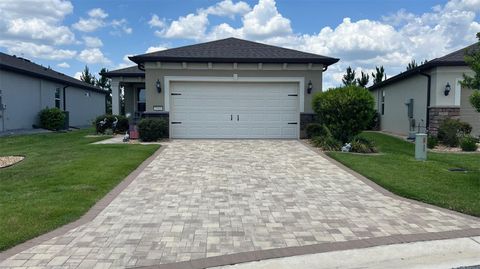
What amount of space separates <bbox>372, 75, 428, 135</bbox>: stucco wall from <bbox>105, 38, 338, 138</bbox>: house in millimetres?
4419

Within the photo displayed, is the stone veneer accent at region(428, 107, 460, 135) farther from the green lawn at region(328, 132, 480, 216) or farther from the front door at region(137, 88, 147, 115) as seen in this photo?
the front door at region(137, 88, 147, 115)

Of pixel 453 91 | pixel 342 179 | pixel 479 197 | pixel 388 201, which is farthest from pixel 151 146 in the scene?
pixel 453 91

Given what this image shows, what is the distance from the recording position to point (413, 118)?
18.1 meters

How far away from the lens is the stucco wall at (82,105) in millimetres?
27181

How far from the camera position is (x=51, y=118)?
22266mm

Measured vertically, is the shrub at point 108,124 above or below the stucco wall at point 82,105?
below

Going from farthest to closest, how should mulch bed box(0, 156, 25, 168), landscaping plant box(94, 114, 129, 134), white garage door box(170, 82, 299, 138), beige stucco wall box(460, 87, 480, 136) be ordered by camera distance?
landscaping plant box(94, 114, 129, 134)
white garage door box(170, 82, 299, 138)
beige stucco wall box(460, 87, 480, 136)
mulch bed box(0, 156, 25, 168)

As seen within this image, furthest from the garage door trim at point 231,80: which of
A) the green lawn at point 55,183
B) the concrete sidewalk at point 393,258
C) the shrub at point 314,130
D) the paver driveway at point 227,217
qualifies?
the concrete sidewalk at point 393,258

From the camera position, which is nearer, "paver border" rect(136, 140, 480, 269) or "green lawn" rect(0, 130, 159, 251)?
"paver border" rect(136, 140, 480, 269)

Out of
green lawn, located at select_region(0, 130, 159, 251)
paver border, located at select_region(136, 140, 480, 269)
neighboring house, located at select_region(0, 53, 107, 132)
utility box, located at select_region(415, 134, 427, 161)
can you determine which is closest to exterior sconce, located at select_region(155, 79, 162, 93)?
green lawn, located at select_region(0, 130, 159, 251)

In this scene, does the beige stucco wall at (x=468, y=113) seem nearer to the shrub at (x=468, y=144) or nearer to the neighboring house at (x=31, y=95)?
the shrub at (x=468, y=144)

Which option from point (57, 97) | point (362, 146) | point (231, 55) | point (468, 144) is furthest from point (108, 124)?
point (468, 144)

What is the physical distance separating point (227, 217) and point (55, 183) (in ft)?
12.6

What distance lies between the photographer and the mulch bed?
1023 centimetres
